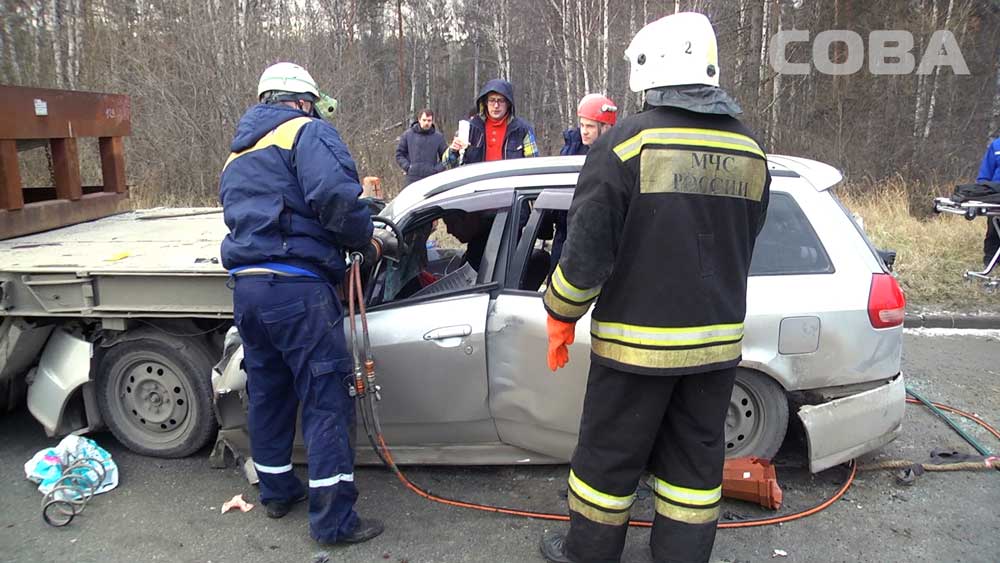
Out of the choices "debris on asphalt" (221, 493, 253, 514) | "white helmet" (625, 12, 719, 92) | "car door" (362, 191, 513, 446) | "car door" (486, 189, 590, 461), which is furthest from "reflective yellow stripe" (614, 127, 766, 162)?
"debris on asphalt" (221, 493, 253, 514)

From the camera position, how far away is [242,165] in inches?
117

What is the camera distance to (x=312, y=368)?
293 cm

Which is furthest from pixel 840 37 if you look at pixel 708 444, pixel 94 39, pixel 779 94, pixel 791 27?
pixel 708 444

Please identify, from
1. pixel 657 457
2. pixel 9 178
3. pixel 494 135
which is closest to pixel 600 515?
Result: pixel 657 457

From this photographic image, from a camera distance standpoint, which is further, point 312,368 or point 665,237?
point 312,368

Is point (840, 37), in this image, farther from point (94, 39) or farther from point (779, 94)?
point (94, 39)

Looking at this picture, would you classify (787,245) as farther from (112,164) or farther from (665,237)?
(112,164)

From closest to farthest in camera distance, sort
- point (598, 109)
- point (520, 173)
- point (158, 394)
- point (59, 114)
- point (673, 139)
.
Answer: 1. point (673, 139)
2. point (520, 173)
3. point (158, 394)
4. point (59, 114)
5. point (598, 109)

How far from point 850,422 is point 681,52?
202 centimetres

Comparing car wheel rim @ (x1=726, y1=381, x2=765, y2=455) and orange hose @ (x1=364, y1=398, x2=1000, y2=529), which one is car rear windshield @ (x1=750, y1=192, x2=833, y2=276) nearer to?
car wheel rim @ (x1=726, y1=381, x2=765, y2=455)

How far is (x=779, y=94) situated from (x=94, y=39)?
14.8 m

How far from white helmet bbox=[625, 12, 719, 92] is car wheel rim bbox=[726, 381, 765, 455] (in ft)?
5.50

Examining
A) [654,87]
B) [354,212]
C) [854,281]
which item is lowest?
[854,281]
